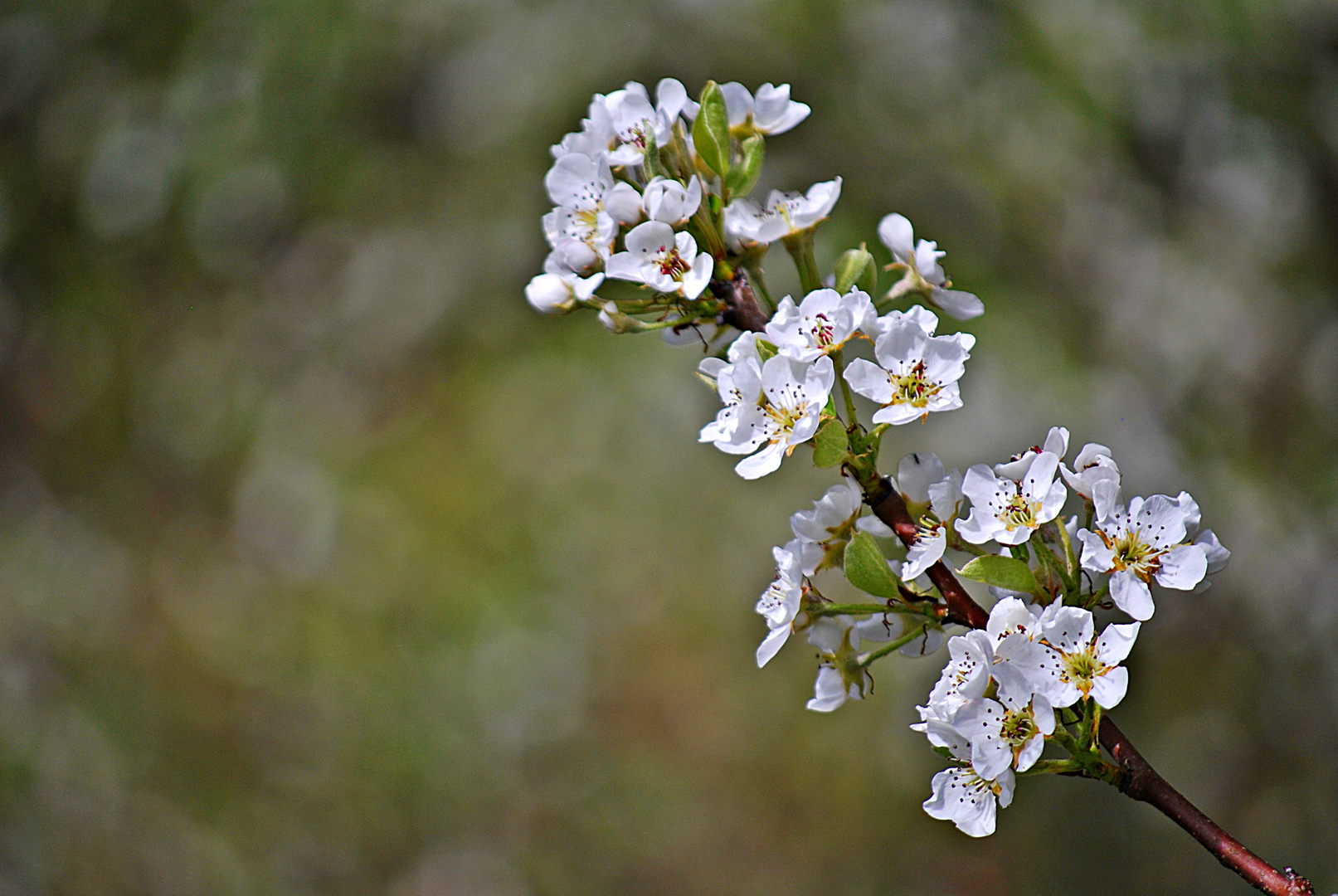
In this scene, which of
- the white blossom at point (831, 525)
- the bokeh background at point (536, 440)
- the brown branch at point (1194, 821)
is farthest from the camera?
the bokeh background at point (536, 440)

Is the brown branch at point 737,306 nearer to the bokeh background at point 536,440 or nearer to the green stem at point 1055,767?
the green stem at point 1055,767

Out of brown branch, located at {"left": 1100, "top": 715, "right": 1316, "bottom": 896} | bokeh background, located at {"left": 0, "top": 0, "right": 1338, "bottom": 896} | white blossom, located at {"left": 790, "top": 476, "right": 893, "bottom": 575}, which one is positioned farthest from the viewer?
bokeh background, located at {"left": 0, "top": 0, "right": 1338, "bottom": 896}

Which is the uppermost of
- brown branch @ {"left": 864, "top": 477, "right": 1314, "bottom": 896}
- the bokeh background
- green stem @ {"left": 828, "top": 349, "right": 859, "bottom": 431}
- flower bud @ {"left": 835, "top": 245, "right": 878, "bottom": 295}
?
flower bud @ {"left": 835, "top": 245, "right": 878, "bottom": 295}

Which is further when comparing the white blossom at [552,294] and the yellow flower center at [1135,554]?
the white blossom at [552,294]

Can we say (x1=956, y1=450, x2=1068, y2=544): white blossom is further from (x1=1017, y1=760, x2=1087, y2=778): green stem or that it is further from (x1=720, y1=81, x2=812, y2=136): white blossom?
(x1=720, y1=81, x2=812, y2=136): white blossom

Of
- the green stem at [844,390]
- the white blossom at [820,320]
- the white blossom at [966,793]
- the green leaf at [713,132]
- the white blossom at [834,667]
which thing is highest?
the green leaf at [713,132]

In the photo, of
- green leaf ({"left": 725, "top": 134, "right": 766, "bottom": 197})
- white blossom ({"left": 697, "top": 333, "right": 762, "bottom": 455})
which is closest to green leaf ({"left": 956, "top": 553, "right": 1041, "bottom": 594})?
white blossom ({"left": 697, "top": 333, "right": 762, "bottom": 455})

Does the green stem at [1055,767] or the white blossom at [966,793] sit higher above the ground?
the green stem at [1055,767]

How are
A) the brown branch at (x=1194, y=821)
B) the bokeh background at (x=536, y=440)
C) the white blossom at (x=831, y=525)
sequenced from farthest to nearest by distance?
1. the bokeh background at (x=536, y=440)
2. the white blossom at (x=831, y=525)
3. the brown branch at (x=1194, y=821)

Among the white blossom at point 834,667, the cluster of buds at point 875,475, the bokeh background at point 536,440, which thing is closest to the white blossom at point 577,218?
the cluster of buds at point 875,475
